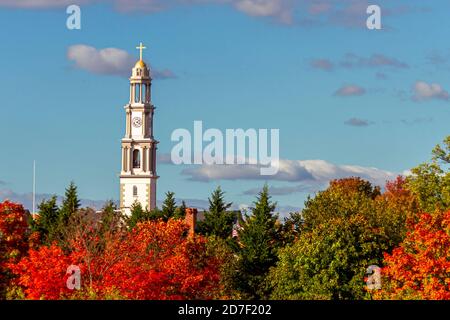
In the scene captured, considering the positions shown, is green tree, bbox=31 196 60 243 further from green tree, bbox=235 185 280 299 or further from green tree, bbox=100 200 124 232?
green tree, bbox=235 185 280 299

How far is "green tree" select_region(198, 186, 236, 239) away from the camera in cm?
10125

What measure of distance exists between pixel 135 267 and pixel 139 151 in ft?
415

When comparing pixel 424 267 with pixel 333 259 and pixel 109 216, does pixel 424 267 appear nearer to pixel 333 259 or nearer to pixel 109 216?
pixel 333 259

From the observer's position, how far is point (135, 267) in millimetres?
67562

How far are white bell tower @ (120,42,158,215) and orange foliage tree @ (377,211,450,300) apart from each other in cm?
12873

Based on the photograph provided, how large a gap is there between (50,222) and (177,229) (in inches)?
959

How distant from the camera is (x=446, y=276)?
58438 mm

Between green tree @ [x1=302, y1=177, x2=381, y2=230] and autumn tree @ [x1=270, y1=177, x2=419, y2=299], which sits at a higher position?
green tree @ [x1=302, y1=177, x2=381, y2=230]

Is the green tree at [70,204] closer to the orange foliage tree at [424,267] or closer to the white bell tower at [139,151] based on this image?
the orange foliage tree at [424,267]

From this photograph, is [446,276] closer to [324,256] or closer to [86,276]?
[324,256]

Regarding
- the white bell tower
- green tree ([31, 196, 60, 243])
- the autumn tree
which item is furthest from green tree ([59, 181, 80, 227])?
the white bell tower

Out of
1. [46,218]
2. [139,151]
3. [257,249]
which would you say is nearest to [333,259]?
[257,249]

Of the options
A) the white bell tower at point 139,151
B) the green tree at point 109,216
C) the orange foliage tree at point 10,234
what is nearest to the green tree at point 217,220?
the green tree at point 109,216
